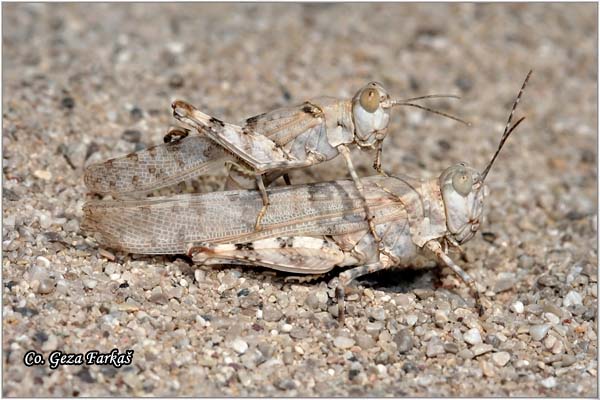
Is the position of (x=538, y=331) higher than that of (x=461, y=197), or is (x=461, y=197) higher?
(x=461, y=197)

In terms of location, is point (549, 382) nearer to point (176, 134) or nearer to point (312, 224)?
point (312, 224)

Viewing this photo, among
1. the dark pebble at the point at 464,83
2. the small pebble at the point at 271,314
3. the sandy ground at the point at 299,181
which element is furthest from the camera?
the dark pebble at the point at 464,83

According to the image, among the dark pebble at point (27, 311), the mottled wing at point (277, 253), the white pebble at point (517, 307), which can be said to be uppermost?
the mottled wing at point (277, 253)

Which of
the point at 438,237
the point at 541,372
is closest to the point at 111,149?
the point at 438,237

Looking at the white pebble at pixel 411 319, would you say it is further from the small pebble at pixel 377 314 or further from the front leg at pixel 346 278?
the front leg at pixel 346 278

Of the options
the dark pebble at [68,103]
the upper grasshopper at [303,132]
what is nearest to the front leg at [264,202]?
the upper grasshopper at [303,132]

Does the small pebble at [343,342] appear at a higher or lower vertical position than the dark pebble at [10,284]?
lower

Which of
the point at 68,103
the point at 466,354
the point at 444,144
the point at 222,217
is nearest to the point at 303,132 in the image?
the point at 222,217
